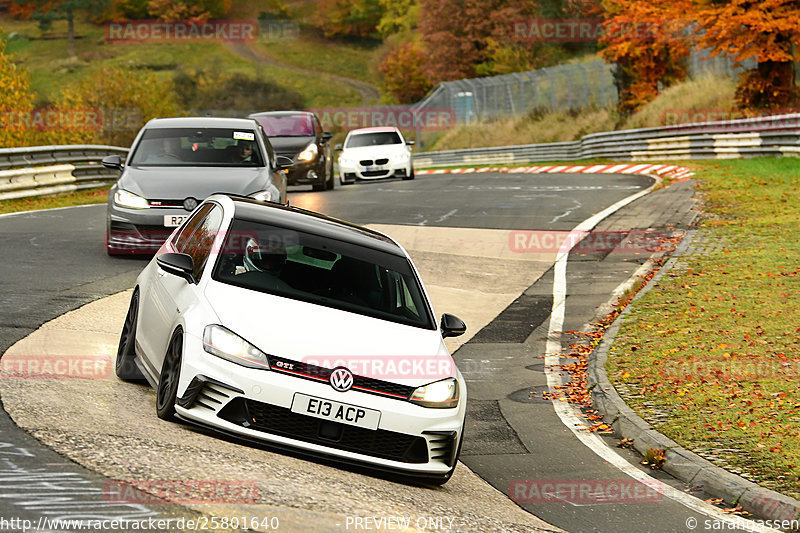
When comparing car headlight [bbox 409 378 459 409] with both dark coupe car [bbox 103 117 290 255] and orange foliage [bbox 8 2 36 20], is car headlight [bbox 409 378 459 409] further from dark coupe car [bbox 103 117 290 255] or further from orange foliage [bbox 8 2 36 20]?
orange foliage [bbox 8 2 36 20]

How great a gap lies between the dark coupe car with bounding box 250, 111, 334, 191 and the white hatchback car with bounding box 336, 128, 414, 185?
11.5 ft

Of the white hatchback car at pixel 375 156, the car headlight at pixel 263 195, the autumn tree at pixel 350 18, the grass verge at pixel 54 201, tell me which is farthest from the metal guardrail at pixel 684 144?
the autumn tree at pixel 350 18

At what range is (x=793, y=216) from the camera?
20125 mm

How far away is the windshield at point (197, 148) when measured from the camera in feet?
50.3

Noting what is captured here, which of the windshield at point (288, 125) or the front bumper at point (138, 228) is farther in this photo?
the windshield at point (288, 125)

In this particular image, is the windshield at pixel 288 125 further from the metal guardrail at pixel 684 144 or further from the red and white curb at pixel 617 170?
the metal guardrail at pixel 684 144

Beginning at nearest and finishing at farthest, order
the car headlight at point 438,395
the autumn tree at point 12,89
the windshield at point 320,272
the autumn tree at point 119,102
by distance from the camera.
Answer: the car headlight at point 438,395 → the windshield at point 320,272 → the autumn tree at point 119,102 → the autumn tree at point 12,89

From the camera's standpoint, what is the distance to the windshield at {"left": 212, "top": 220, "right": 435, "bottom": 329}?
7785 millimetres

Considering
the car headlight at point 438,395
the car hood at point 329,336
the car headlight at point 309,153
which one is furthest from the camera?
the car headlight at point 309,153

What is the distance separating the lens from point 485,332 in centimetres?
1343

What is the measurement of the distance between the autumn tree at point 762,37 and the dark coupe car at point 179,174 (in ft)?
74.9

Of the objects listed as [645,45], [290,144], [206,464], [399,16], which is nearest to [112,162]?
[206,464]

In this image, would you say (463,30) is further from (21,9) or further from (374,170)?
(21,9)

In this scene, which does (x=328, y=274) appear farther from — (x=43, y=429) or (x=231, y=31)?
(x=231, y=31)
